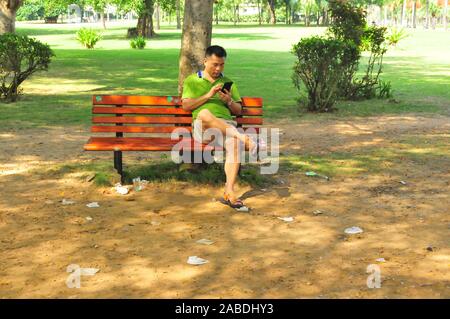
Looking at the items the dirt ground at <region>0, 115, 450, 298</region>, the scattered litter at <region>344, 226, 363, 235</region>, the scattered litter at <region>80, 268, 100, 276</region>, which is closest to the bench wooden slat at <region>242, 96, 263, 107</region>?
the dirt ground at <region>0, 115, 450, 298</region>

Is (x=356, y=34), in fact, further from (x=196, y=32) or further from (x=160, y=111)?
(x=160, y=111)

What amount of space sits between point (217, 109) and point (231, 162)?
66 cm

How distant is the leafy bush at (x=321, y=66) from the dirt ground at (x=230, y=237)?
471cm

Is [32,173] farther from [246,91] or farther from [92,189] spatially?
[246,91]

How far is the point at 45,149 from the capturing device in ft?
30.7

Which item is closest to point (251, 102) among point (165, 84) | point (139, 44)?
point (165, 84)

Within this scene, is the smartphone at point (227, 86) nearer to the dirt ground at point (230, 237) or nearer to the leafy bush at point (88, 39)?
the dirt ground at point (230, 237)

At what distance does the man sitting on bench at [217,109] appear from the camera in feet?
21.4

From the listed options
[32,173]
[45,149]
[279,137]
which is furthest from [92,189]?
[279,137]

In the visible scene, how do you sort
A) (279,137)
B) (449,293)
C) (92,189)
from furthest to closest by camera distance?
(279,137) < (92,189) < (449,293)

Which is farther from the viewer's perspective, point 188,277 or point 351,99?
point 351,99

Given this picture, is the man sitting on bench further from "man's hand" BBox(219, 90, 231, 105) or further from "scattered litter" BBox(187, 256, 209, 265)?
"scattered litter" BBox(187, 256, 209, 265)

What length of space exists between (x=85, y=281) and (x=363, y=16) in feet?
42.2

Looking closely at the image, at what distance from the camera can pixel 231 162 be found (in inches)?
256
